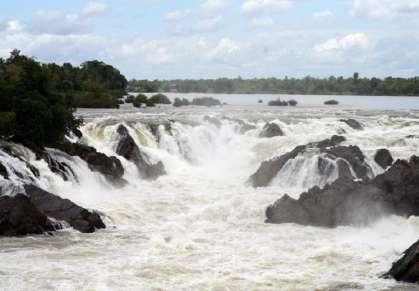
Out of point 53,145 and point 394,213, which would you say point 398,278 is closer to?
point 394,213

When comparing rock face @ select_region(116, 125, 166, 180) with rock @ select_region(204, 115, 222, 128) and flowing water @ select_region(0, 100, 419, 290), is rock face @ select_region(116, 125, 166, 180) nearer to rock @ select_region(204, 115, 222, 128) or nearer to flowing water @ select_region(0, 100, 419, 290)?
flowing water @ select_region(0, 100, 419, 290)

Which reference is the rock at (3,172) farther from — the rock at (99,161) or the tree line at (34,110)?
the rock at (99,161)

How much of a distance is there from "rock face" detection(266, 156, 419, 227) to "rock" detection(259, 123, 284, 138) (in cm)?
1608

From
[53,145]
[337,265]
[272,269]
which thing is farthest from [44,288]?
[53,145]

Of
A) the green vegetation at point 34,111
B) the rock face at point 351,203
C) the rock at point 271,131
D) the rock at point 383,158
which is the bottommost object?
the rock face at point 351,203

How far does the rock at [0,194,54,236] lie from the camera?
18828mm

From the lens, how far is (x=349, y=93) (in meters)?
134

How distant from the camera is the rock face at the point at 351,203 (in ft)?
70.1

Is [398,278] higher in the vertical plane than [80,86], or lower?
lower

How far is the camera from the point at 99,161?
2792cm

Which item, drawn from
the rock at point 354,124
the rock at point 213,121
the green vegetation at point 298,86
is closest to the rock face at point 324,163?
the rock at point 213,121

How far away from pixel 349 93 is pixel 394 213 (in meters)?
115

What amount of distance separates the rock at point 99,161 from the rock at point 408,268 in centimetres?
1436

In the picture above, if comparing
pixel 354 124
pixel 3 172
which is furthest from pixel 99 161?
pixel 354 124
